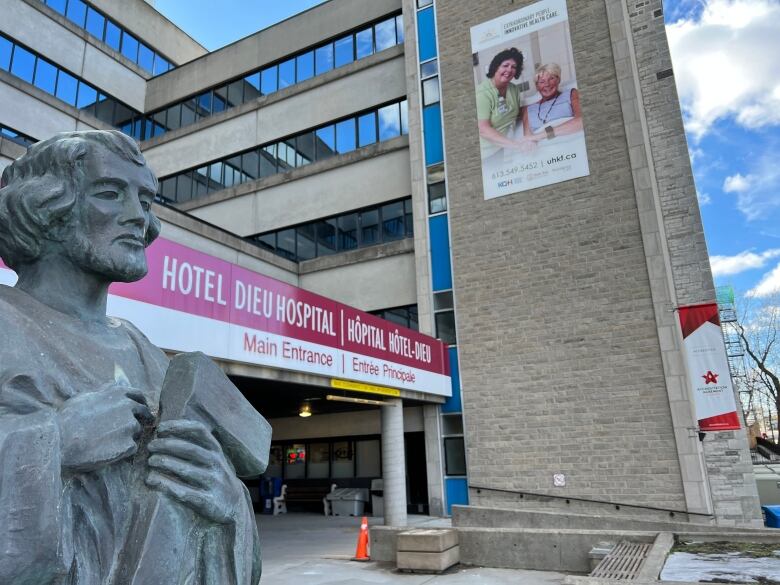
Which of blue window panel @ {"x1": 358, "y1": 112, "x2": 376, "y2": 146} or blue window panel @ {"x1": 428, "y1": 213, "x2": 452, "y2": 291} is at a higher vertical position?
blue window panel @ {"x1": 358, "y1": 112, "x2": 376, "y2": 146}

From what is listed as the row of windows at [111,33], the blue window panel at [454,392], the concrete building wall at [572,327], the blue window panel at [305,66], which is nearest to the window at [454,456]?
the concrete building wall at [572,327]

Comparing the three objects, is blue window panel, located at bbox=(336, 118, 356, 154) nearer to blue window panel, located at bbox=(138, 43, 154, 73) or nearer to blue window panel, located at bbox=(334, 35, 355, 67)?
blue window panel, located at bbox=(334, 35, 355, 67)

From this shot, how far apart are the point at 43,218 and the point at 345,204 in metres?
18.3

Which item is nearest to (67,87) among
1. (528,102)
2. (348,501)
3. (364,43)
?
(364,43)

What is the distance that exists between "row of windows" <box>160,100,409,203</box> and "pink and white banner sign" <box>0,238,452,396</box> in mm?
9460

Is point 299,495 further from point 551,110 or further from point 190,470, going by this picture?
point 190,470

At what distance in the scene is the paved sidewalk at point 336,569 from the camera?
348 inches

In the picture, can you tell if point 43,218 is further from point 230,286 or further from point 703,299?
point 703,299

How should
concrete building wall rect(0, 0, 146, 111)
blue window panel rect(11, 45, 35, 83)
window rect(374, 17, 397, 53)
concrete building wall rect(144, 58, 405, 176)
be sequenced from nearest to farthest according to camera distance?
blue window panel rect(11, 45, 35, 83), concrete building wall rect(0, 0, 146, 111), concrete building wall rect(144, 58, 405, 176), window rect(374, 17, 397, 53)

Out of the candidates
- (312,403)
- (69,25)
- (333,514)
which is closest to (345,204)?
(312,403)

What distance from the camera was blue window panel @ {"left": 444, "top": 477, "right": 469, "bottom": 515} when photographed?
1617cm

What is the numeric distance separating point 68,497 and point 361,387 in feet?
35.6

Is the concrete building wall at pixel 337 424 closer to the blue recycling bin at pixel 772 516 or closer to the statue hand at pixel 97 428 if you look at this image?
the blue recycling bin at pixel 772 516

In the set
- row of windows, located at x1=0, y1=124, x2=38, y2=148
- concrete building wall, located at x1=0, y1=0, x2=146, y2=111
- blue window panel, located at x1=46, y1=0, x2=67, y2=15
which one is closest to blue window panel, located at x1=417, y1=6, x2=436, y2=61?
concrete building wall, located at x1=0, y1=0, x2=146, y2=111
